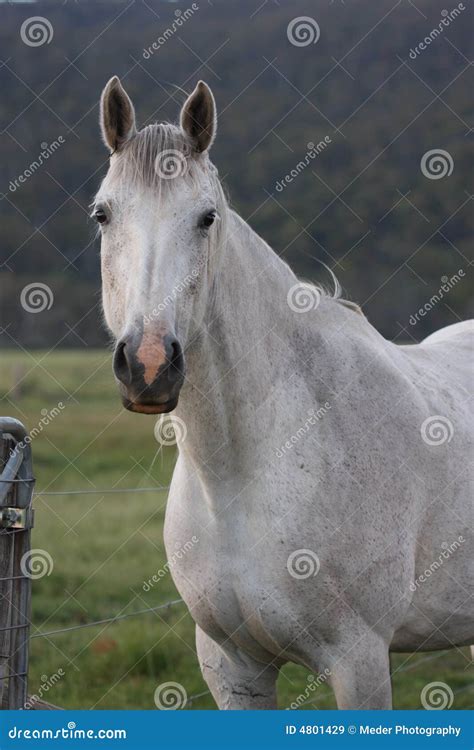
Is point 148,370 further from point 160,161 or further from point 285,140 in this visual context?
point 285,140

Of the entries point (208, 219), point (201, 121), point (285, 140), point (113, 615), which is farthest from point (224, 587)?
point (285, 140)

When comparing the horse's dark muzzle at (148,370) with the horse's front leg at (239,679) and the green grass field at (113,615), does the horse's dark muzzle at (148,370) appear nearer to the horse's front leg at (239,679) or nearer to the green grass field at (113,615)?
the green grass field at (113,615)

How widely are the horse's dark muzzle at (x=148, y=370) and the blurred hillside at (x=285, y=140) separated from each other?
28.0 m

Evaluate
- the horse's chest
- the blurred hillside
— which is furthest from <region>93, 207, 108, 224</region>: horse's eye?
the blurred hillside

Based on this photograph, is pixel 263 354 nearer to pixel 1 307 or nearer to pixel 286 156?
pixel 286 156

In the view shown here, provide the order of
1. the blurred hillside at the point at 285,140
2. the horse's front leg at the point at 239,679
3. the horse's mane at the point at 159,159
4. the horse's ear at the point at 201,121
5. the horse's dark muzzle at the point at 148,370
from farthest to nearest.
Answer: the blurred hillside at the point at 285,140, the horse's front leg at the point at 239,679, the horse's ear at the point at 201,121, the horse's mane at the point at 159,159, the horse's dark muzzle at the point at 148,370

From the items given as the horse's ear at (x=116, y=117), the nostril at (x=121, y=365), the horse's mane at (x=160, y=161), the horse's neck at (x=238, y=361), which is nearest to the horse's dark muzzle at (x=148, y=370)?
the nostril at (x=121, y=365)

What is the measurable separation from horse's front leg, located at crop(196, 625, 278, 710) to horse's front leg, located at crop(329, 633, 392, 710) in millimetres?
346

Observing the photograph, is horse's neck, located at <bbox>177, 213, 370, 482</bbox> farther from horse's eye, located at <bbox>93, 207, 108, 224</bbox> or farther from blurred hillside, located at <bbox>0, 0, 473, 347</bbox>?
blurred hillside, located at <bbox>0, 0, 473, 347</bbox>

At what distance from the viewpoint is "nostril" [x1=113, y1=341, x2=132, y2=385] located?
8.95ft

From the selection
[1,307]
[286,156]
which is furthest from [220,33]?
[1,307]

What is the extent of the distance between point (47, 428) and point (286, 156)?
29036mm

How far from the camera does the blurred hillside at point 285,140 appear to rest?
3797 centimetres

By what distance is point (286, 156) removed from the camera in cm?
4431
